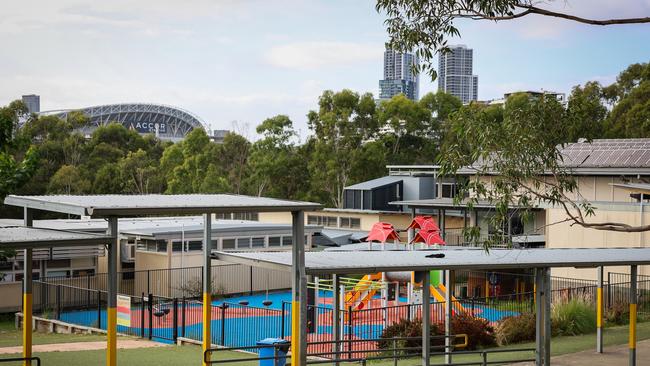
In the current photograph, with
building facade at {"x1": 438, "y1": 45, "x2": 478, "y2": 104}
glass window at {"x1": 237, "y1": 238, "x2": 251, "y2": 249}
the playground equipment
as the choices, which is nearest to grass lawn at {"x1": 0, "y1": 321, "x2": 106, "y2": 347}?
the playground equipment

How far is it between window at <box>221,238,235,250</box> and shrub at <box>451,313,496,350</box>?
666 inches

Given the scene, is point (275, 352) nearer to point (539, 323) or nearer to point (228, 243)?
point (539, 323)

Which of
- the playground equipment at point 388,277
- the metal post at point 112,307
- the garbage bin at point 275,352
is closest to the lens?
the metal post at point 112,307

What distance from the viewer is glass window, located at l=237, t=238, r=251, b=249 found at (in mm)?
39750

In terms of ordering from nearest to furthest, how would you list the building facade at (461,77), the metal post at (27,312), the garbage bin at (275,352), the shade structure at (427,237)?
the metal post at (27,312) < the garbage bin at (275,352) < the shade structure at (427,237) < the building facade at (461,77)

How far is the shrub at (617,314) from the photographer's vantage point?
28469 millimetres

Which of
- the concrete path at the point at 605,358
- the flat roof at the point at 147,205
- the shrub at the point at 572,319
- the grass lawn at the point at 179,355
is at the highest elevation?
the flat roof at the point at 147,205

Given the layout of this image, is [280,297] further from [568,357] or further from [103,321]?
[568,357]

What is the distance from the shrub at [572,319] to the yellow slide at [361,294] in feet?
18.0

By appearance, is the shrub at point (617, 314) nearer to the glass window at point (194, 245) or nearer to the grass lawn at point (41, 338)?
the grass lawn at point (41, 338)

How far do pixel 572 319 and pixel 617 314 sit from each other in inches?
128

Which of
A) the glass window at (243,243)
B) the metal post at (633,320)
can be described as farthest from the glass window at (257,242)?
the metal post at (633,320)

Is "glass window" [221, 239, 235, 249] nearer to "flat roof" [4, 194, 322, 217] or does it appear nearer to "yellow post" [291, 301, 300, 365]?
"flat roof" [4, 194, 322, 217]

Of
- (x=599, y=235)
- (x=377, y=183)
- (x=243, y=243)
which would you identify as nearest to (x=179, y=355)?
(x=243, y=243)
